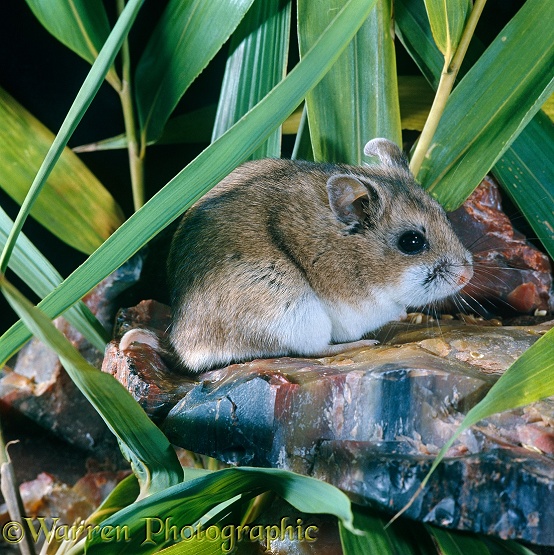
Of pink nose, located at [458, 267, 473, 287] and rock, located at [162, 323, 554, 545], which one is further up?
rock, located at [162, 323, 554, 545]

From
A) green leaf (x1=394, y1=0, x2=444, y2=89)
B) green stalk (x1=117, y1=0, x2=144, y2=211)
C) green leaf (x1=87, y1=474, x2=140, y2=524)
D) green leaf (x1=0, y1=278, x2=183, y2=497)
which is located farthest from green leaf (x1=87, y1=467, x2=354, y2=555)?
green leaf (x1=394, y1=0, x2=444, y2=89)

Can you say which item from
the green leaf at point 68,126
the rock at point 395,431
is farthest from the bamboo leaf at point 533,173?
the green leaf at point 68,126

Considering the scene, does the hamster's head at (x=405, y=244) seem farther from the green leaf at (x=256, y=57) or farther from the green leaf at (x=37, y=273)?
the green leaf at (x=37, y=273)

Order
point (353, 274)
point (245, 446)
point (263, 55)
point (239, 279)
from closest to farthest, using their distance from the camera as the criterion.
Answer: point (245, 446)
point (239, 279)
point (353, 274)
point (263, 55)

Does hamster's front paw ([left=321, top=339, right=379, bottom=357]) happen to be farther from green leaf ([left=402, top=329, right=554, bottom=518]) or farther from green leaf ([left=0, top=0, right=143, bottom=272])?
green leaf ([left=0, top=0, right=143, bottom=272])

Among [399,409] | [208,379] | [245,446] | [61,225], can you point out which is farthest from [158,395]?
Answer: [61,225]

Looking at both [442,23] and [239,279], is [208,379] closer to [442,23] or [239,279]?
[239,279]

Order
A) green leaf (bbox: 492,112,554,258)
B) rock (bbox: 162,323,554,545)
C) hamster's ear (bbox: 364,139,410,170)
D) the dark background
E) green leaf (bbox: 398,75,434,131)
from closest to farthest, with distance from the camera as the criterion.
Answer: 1. rock (bbox: 162,323,554,545)
2. hamster's ear (bbox: 364,139,410,170)
3. green leaf (bbox: 492,112,554,258)
4. green leaf (bbox: 398,75,434,131)
5. the dark background
